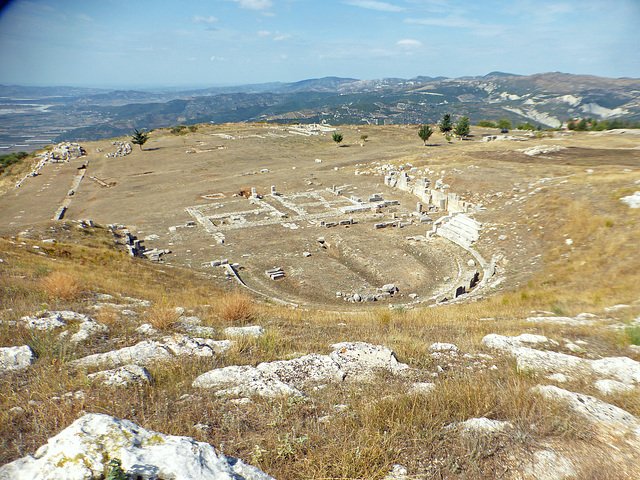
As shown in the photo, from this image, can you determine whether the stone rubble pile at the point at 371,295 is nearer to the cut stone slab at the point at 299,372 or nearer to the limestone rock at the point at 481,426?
the cut stone slab at the point at 299,372

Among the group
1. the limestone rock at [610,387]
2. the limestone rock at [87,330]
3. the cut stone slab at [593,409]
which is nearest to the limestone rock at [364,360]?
the cut stone slab at [593,409]

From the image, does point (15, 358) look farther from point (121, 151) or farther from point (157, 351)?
point (121, 151)

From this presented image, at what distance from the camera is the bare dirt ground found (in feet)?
55.4

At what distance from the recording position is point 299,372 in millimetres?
4520

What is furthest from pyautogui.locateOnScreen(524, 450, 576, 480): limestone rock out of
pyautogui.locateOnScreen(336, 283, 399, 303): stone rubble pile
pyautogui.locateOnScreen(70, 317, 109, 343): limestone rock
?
pyautogui.locateOnScreen(336, 283, 399, 303): stone rubble pile

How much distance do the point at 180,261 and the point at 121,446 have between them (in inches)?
702

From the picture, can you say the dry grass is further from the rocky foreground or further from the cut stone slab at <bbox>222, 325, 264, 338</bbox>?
the cut stone slab at <bbox>222, 325, 264, 338</bbox>

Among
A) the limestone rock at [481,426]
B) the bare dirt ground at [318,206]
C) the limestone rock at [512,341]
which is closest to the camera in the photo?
the limestone rock at [481,426]

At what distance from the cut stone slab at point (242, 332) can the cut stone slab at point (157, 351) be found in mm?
449

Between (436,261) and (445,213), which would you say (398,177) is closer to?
(445,213)

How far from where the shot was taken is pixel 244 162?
46719 millimetres

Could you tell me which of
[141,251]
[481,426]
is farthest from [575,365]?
[141,251]

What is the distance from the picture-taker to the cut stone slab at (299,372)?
4.03 meters

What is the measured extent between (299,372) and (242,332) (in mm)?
2032
